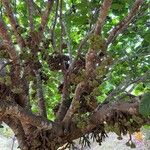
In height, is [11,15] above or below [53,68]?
above

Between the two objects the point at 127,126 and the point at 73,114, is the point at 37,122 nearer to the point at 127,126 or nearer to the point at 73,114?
the point at 73,114

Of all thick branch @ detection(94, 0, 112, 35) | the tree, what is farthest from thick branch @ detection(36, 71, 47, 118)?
thick branch @ detection(94, 0, 112, 35)

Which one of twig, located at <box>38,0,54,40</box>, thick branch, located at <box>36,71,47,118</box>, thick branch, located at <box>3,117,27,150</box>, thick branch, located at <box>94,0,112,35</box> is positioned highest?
twig, located at <box>38,0,54,40</box>

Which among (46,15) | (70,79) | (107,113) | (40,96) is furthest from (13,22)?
(107,113)

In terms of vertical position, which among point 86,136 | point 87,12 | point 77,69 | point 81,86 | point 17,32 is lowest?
point 86,136

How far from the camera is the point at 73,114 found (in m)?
3.25

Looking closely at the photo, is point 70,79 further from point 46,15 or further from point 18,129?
point 18,129

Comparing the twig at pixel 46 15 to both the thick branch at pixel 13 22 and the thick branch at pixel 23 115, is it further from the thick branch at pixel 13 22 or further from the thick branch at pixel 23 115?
the thick branch at pixel 23 115

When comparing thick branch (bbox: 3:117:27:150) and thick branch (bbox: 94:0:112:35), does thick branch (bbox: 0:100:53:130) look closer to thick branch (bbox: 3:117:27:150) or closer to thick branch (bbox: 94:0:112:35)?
thick branch (bbox: 3:117:27:150)

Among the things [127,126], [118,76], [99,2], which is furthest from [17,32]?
[118,76]

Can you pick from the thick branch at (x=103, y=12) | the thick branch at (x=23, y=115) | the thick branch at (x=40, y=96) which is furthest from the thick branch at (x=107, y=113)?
the thick branch at (x=103, y=12)

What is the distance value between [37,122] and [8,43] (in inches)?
30.5

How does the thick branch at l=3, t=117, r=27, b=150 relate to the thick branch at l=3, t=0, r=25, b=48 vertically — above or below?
below

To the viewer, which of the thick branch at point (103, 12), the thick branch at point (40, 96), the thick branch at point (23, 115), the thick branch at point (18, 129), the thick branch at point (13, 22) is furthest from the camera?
the thick branch at point (40, 96)
